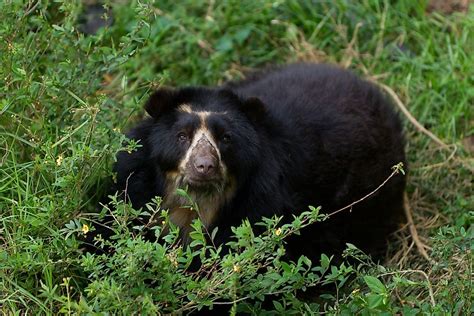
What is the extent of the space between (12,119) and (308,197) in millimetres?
1684

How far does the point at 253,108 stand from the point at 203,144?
1.49 feet

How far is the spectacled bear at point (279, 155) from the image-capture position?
228 inches

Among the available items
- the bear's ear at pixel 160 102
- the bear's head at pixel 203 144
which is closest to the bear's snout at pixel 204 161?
the bear's head at pixel 203 144

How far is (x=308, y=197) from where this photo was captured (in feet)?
20.9

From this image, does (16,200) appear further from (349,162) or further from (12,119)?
(349,162)

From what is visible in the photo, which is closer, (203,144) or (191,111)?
(203,144)

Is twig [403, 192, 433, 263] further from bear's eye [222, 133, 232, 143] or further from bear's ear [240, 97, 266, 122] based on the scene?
bear's eye [222, 133, 232, 143]

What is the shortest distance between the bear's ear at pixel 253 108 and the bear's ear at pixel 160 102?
37 cm

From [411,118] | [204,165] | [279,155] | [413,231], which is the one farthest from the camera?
[411,118]

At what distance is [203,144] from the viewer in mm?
5652

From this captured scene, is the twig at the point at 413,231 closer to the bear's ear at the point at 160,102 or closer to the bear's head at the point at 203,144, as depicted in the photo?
the bear's head at the point at 203,144

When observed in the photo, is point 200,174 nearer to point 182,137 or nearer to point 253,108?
point 182,137

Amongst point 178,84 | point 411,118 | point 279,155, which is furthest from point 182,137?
point 411,118

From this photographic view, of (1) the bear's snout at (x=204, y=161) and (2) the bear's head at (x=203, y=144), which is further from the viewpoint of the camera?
(2) the bear's head at (x=203, y=144)
